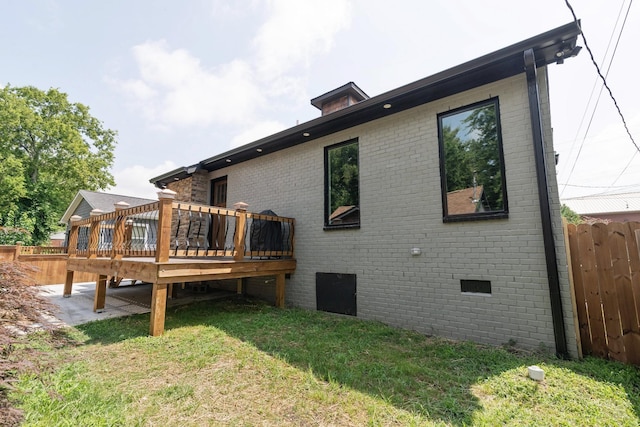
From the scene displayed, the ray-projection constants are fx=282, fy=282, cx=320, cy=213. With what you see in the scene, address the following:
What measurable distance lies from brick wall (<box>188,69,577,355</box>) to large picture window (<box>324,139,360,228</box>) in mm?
149

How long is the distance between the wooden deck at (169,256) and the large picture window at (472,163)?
314 centimetres

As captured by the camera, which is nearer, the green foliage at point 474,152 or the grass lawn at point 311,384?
the grass lawn at point 311,384

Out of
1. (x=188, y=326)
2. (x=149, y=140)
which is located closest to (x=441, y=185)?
(x=188, y=326)

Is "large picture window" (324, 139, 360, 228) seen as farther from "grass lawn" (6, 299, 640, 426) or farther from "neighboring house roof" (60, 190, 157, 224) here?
"neighboring house roof" (60, 190, 157, 224)

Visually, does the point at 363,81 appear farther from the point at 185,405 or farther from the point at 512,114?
the point at 185,405

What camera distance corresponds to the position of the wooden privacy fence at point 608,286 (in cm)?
292

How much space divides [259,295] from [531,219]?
5378mm

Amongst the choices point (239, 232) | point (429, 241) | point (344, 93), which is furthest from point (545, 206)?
point (344, 93)

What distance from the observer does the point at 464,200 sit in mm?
3928

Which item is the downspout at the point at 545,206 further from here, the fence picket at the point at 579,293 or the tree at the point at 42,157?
the tree at the point at 42,157

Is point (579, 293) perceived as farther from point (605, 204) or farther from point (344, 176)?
point (605, 204)

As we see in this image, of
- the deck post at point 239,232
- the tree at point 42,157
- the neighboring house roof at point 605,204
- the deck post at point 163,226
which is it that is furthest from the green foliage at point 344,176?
the neighboring house roof at point 605,204

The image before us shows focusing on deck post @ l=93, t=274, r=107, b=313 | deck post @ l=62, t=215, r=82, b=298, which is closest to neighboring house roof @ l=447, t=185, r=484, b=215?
deck post @ l=93, t=274, r=107, b=313

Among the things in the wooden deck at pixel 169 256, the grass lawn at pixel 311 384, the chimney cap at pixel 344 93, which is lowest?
the grass lawn at pixel 311 384
